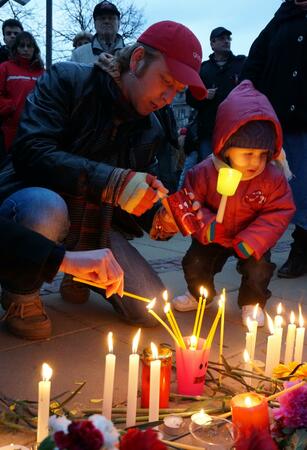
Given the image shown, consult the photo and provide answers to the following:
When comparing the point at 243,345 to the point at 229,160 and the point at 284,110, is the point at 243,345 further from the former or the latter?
the point at 284,110

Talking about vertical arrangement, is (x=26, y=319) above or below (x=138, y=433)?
below

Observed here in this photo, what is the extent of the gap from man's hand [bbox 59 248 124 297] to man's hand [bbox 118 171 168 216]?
606 mm

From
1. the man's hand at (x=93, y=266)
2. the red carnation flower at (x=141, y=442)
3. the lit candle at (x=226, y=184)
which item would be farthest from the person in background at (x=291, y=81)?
the red carnation flower at (x=141, y=442)

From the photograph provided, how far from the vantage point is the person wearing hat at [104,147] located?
249 centimetres

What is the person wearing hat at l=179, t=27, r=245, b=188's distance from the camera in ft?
17.8

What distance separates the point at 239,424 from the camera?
57.6 inches

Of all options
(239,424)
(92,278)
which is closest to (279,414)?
(239,424)

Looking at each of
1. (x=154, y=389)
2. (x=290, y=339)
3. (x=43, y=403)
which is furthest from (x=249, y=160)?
(x=43, y=403)

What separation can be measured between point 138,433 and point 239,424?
0.42 metres

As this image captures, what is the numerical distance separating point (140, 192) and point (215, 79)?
3.48m

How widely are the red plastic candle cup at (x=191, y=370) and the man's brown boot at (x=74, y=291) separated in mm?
1202

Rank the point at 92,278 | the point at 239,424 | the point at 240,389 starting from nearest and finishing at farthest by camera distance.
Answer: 1. the point at 239,424
2. the point at 92,278
3. the point at 240,389

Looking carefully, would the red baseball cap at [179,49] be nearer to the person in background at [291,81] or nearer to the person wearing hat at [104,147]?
the person wearing hat at [104,147]

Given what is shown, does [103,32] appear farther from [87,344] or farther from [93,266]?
[93,266]
